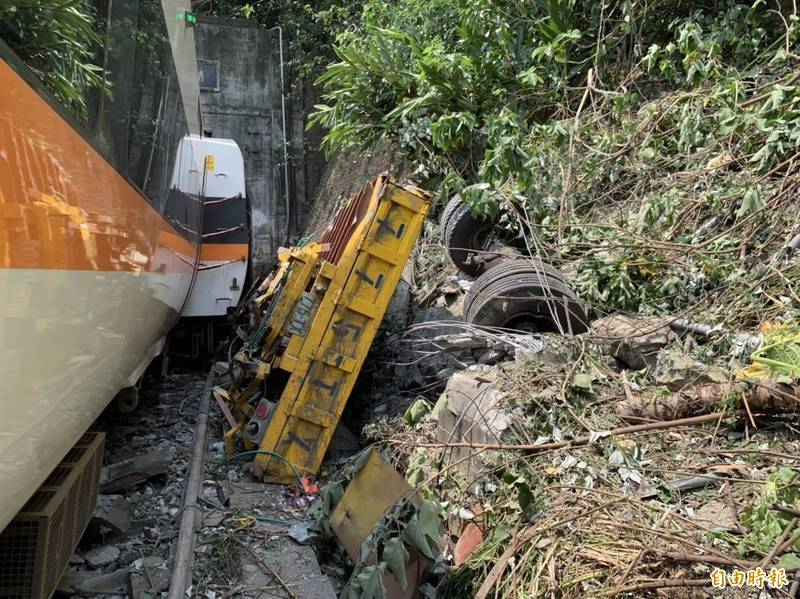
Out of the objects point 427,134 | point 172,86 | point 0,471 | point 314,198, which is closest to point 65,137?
point 0,471

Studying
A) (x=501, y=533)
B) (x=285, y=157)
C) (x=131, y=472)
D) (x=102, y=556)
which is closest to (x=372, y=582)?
(x=501, y=533)

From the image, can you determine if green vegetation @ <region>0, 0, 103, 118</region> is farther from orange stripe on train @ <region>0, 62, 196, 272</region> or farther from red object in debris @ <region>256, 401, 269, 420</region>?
red object in debris @ <region>256, 401, 269, 420</region>

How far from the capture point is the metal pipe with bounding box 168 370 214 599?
3053 millimetres

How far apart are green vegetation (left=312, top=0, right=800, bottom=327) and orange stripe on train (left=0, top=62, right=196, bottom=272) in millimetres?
3197

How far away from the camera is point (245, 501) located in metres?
4.12

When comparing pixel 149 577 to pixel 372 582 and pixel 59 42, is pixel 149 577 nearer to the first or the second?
pixel 372 582

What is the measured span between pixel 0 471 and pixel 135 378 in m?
2.64

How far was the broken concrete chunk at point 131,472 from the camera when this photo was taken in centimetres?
427

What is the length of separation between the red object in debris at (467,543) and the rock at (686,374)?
124cm

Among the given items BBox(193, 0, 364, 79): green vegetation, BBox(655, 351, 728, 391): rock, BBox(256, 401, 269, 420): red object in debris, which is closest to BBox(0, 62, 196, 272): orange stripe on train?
BBox(256, 401, 269, 420): red object in debris

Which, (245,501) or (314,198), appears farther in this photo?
(314,198)

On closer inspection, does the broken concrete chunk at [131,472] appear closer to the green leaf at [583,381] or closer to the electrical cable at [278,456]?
the electrical cable at [278,456]

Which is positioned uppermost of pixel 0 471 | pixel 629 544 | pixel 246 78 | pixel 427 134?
pixel 246 78

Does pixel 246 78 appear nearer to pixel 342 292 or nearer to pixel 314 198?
pixel 314 198
